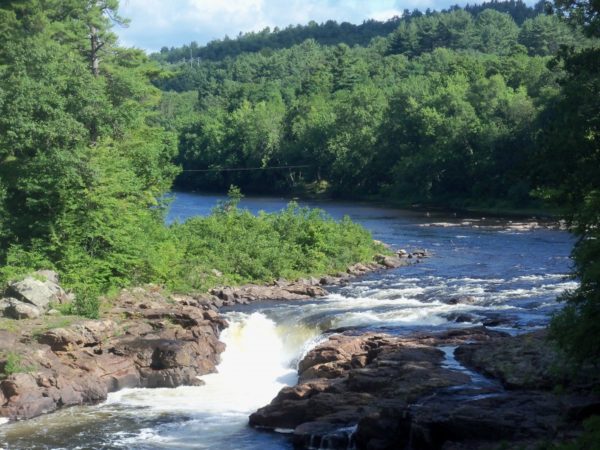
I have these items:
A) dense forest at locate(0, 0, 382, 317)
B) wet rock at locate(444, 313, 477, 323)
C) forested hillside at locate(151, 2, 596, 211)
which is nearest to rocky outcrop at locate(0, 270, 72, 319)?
dense forest at locate(0, 0, 382, 317)

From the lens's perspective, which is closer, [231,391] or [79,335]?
[231,391]

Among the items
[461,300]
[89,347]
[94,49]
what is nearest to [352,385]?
[89,347]

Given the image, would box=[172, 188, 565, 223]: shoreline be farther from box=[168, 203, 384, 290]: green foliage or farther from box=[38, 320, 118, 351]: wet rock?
box=[38, 320, 118, 351]: wet rock

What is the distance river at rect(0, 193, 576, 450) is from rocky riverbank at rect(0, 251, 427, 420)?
0.57 m

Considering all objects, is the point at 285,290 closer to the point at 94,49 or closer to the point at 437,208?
the point at 94,49

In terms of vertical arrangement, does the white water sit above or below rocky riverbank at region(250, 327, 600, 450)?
below

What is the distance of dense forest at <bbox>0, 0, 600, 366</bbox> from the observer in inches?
955

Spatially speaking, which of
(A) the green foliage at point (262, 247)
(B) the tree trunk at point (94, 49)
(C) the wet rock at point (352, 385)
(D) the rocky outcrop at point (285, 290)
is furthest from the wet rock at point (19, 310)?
(B) the tree trunk at point (94, 49)

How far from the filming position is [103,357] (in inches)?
1068

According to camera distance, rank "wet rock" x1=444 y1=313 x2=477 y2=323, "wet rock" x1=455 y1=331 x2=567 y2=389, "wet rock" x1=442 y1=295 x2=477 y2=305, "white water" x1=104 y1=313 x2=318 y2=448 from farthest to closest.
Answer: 1. "wet rock" x1=442 y1=295 x2=477 y2=305
2. "wet rock" x1=444 y1=313 x2=477 y2=323
3. "white water" x1=104 y1=313 x2=318 y2=448
4. "wet rock" x1=455 y1=331 x2=567 y2=389

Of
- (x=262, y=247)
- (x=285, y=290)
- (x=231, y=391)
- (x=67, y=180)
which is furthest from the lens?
(x=262, y=247)

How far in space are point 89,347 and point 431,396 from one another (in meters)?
11.2

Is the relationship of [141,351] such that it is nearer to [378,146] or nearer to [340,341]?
[340,341]

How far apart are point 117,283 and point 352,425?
1592 centimetres
